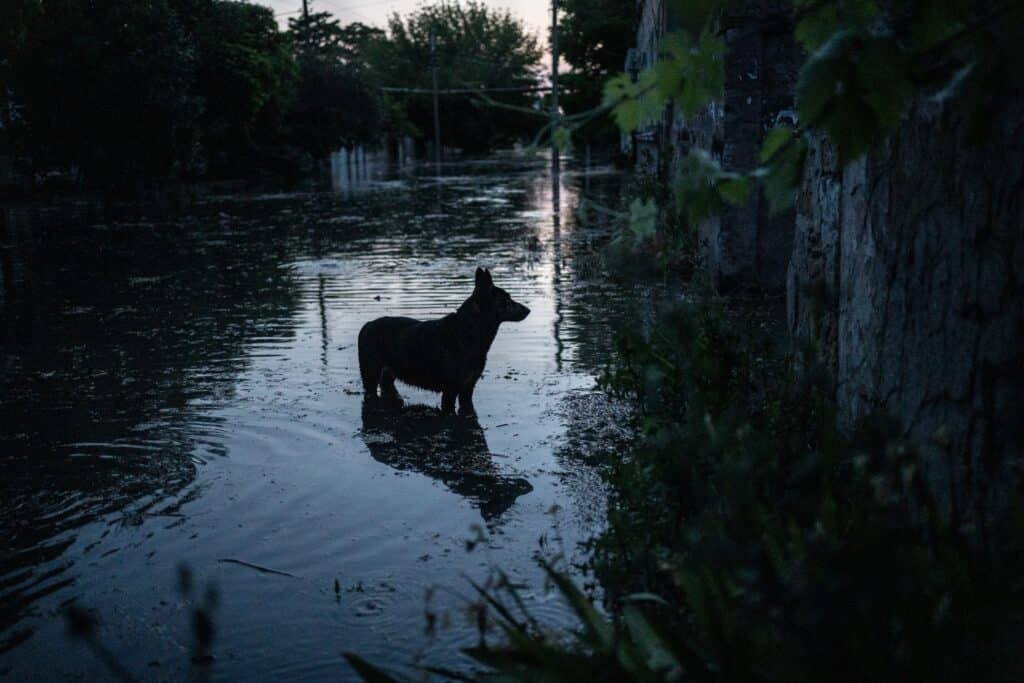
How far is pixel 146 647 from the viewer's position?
13.9 ft

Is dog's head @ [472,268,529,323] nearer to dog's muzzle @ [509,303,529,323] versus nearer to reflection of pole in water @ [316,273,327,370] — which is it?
dog's muzzle @ [509,303,529,323]

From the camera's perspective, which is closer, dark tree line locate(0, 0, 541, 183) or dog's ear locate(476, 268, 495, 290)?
dog's ear locate(476, 268, 495, 290)

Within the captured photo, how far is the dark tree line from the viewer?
3086 cm

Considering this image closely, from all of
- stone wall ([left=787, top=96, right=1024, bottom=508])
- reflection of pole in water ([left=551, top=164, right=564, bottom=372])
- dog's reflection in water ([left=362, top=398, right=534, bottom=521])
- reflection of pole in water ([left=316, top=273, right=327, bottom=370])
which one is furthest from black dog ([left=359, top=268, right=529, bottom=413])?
stone wall ([left=787, top=96, right=1024, bottom=508])

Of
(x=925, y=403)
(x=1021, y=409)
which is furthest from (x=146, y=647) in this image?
(x=1021, y=409)

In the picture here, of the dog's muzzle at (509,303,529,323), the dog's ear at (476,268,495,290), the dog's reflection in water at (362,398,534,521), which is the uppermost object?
the dog's ear at (476,268,495,290)

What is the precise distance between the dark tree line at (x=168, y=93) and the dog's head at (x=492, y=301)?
564 cm

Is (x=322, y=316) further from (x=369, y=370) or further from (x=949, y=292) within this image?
(x=949, y=292)

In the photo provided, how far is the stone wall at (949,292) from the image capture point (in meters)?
3.33

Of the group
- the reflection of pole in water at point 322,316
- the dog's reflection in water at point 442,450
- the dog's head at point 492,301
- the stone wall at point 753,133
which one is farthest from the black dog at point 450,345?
the stone wall at point 753,133

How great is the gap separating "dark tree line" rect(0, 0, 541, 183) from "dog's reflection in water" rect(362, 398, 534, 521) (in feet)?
20.2

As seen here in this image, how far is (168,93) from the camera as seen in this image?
32.0 m

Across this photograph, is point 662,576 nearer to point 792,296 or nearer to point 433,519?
point 433,519

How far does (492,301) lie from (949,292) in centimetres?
450
